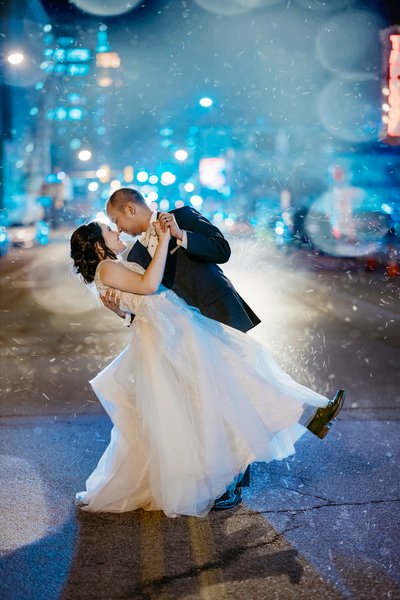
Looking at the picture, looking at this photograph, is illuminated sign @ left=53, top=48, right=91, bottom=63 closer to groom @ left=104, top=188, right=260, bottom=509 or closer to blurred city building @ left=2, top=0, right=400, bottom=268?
blurred city building @ left=2, top=0, right=400, bottom=268

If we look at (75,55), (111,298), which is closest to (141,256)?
(111,298)

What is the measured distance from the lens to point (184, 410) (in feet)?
14.5

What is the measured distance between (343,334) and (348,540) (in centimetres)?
779

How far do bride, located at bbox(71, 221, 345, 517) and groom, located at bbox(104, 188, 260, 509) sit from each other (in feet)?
0.40

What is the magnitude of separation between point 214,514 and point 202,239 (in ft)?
5.55

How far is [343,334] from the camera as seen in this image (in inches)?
460

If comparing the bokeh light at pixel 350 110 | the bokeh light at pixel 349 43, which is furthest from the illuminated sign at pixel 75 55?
the bokeh light at pixel 349 43

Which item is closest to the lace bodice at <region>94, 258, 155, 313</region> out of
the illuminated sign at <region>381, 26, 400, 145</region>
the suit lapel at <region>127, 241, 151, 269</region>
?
the suit lapel at <region>127, 241, 151, 269</region>

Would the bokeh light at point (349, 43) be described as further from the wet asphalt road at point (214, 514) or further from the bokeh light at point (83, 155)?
the bokeh light at point (83, 155)

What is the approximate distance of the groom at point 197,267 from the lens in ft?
15.0

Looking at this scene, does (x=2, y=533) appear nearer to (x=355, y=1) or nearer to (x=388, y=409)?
(x=388, y=409)

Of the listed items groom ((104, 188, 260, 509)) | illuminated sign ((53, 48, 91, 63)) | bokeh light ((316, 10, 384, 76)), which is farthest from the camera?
illuminated sign ((53, 48, 91, 63))

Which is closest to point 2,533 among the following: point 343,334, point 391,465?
point 391,465

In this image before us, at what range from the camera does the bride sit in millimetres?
4355
